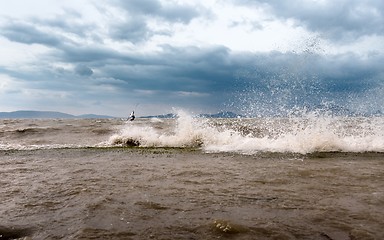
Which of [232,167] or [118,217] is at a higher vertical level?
[232,167]

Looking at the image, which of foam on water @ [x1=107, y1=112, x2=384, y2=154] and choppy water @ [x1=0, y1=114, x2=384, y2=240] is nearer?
choppy water @ [x1=0, y1=114, x2=384, y2=240]

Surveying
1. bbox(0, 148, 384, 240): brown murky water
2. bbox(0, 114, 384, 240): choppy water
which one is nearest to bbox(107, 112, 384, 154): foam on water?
bbox(0, 114, 384, 240): choppy water

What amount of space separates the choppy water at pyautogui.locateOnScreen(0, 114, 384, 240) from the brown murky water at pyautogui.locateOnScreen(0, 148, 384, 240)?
0.02 meters

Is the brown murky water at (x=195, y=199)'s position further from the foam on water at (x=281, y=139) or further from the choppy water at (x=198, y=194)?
the foam on water at (x=281, y=139)

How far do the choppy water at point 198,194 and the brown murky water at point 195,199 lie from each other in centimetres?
2

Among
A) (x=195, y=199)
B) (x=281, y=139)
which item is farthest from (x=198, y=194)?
(x=281, y=139)

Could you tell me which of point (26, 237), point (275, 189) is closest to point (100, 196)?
point (26, 237)

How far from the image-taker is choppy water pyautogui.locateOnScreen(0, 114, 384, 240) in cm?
484

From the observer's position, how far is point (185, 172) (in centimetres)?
897

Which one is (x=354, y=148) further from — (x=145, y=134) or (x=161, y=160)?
(x=145, y=134)

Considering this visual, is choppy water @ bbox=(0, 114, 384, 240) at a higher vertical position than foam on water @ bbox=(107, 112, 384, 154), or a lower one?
lower

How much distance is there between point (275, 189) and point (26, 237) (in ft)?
14.7

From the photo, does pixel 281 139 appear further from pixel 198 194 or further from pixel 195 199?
pixel 195 199

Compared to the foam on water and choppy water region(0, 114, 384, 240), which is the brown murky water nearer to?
choppy water region(0, 114, 384, 240)
